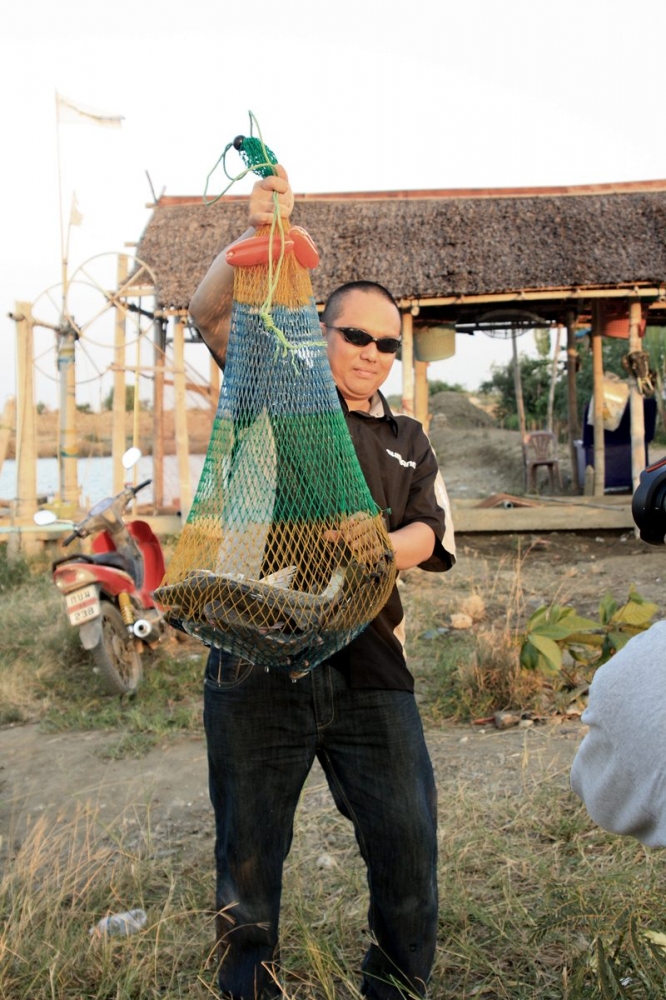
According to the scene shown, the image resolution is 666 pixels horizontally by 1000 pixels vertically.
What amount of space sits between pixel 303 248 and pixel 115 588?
3.82 metres

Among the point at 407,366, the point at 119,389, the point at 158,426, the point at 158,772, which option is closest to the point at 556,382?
the point at 407,366

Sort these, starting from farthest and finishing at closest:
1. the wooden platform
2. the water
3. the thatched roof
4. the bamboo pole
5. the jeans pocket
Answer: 1. the bamboo pole
2. the wooden platform
3. the thatched roof
4. the water
5. the jeans pocket

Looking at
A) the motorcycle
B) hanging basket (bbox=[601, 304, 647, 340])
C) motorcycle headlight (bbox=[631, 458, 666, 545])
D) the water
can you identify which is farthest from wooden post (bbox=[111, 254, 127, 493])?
motorcycle headlight (bbox=[631, 458, 666, 545])

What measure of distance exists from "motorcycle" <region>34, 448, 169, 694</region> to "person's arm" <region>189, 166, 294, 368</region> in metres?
3.09

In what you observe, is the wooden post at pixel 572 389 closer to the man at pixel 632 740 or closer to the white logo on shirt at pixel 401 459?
the white logo on shirt at pixel 401 459

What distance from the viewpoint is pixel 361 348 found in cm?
228

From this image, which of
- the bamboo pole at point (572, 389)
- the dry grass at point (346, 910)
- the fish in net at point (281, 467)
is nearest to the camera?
the fish in net at point (281, 467)

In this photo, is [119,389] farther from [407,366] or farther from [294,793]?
[294,793]

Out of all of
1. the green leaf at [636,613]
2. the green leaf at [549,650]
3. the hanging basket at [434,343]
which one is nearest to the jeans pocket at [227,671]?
the green leaf at [549,650]

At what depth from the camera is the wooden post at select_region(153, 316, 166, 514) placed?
36.3ft

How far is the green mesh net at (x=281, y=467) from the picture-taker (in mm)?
1990

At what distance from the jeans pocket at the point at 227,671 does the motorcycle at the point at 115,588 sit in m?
3.10

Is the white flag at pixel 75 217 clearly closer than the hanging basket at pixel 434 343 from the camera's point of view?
Yes

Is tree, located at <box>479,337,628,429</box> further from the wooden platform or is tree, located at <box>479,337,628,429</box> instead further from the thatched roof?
the wooden platform
